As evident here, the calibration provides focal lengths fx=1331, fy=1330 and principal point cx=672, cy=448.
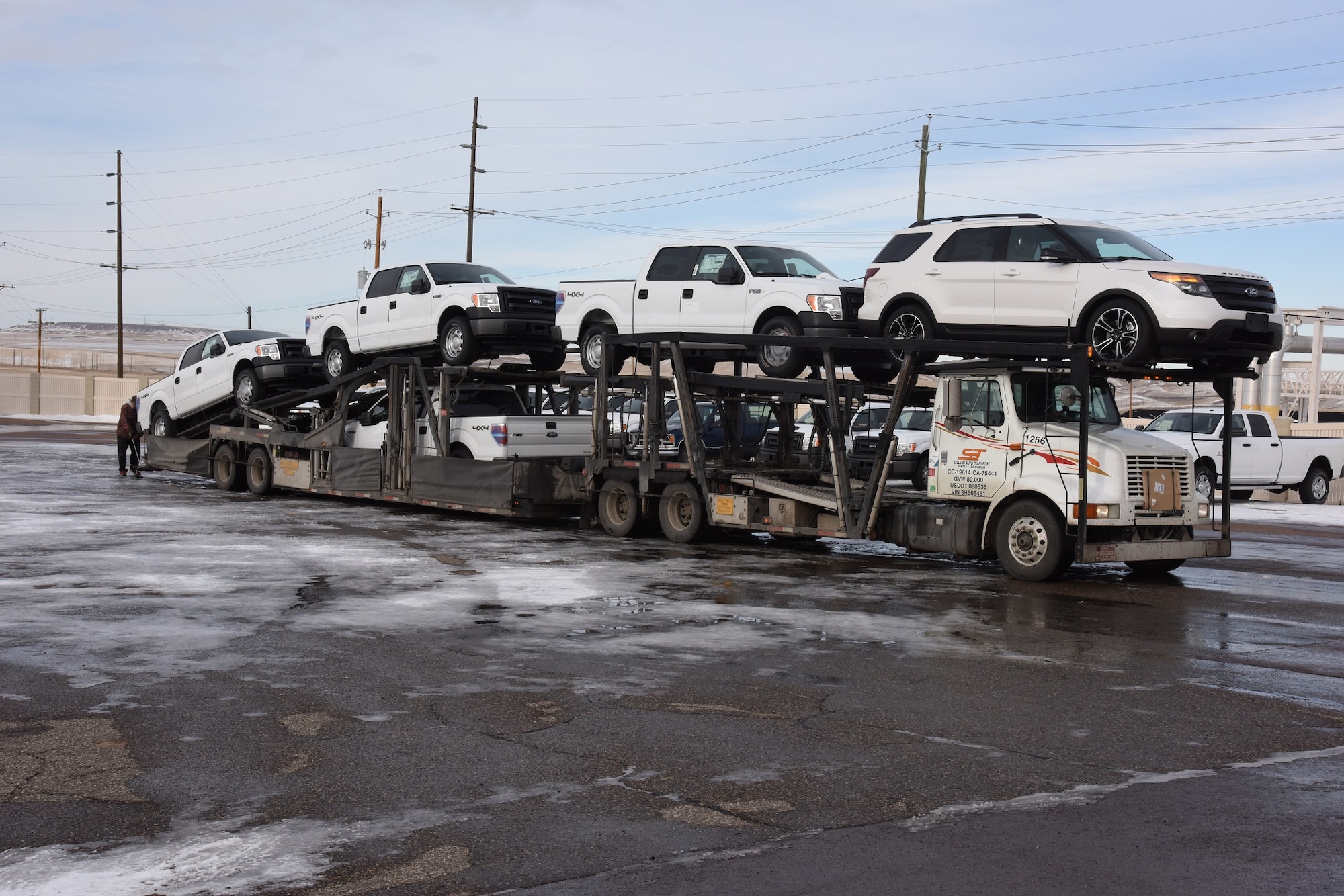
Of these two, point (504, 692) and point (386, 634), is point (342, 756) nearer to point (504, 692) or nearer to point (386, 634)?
point (504, 692)

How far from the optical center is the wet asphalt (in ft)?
16.5

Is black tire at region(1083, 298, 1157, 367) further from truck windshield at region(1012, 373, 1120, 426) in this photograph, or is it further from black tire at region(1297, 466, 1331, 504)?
black tire at region(1297, 466, 1331, 504)

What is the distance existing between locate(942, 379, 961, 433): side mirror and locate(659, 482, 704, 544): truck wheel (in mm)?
3585

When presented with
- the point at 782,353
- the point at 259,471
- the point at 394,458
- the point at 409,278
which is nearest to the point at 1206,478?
the point at 782,353

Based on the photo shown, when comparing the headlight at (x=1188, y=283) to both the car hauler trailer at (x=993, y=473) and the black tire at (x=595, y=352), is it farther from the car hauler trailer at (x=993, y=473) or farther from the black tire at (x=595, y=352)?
the black tire at (x=595, y=352)

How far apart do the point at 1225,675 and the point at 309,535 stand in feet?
37.0

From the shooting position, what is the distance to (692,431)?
16375 mm

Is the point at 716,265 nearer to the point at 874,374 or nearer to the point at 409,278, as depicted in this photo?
the point at 874,374

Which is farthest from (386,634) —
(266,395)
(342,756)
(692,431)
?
Answer: (266,395)

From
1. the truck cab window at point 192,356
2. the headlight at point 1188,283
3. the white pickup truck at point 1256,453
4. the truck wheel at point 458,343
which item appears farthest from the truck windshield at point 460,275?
the white pickup truck at point 1256,453

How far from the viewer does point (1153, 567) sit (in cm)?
1453

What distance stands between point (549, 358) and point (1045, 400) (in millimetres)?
8683

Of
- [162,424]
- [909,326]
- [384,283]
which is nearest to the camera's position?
[909,326]

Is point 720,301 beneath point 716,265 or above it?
beneath
